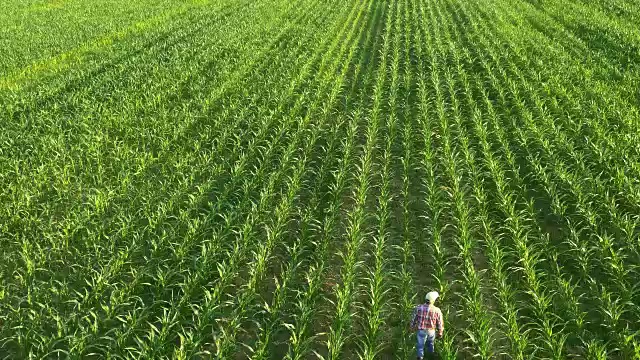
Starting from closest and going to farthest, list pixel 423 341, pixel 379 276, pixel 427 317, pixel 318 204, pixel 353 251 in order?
pixel 427 317 < pixel 423 341 < pixel 379 276 < pixel 353 251 < pixel 318 204

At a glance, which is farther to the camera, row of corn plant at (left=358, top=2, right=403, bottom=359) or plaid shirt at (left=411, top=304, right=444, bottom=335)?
row of corn plant at (left=358, top=2, right=403, bottom=359)

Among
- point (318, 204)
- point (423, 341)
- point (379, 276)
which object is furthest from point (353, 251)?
point (423, 341)

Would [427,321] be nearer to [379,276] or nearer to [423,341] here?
[423,341]

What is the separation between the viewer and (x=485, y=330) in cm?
597

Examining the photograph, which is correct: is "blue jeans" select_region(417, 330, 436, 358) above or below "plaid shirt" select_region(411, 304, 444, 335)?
below

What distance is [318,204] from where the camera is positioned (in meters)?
9.14

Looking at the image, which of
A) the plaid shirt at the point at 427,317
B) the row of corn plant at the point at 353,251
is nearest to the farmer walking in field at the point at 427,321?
A: the plaid shirt at the point at 427,317

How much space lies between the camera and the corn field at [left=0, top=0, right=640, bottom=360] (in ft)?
20.8

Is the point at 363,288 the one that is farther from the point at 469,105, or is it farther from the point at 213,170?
the point at 469,105

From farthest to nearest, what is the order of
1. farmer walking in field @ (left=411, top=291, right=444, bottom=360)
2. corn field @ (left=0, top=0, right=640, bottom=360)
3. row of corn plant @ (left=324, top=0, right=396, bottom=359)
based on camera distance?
corn field @ (left=0, top=0, right=640, bottom=360) < row of corn plant @ (left=324, top=0, right=396, bottom=359) < farmer walking in field @ (left=411, top=291, right=444, bottom=360)

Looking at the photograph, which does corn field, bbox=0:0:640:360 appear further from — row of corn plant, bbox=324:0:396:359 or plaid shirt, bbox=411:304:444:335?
plaid shirt, bbox=411:304:444:335

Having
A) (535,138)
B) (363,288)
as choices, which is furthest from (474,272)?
(535,138)

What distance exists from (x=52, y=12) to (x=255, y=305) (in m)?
26.2

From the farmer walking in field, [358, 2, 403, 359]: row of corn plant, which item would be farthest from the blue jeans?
[358, 2, 403, 359]: row of corn plant
